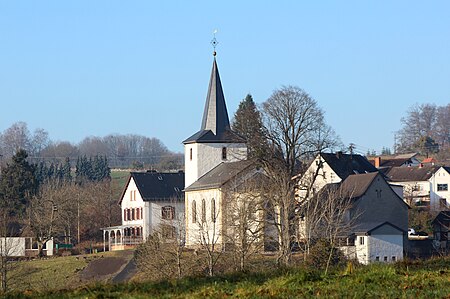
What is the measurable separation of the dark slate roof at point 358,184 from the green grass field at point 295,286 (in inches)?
1835

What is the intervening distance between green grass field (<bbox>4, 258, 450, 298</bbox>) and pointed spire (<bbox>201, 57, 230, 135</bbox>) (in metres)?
54.2

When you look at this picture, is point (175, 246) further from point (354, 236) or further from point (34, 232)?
point (34, 232)

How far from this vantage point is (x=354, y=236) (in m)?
59.9

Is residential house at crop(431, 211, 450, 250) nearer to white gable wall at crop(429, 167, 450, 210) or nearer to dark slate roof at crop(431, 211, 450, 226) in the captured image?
dark slate roof at crop(431, 211, 450, 226)

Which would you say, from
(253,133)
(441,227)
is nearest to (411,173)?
(441,227)

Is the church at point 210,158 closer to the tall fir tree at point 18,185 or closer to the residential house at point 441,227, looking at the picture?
the residential house at point 441,227

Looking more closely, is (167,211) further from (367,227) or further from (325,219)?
(325,219)

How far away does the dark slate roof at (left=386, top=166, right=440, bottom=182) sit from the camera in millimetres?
95625

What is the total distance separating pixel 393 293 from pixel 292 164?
139ft

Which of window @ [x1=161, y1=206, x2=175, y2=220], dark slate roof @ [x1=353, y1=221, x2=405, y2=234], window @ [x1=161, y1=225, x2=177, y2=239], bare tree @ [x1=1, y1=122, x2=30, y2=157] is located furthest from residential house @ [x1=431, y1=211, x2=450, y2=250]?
bare tree @ [x1=1, y1=122, x2=30, y2=157]

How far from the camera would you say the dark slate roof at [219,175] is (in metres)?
63.2

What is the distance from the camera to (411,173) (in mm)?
97625

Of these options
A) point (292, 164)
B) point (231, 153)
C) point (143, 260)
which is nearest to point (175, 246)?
point (143, 260)

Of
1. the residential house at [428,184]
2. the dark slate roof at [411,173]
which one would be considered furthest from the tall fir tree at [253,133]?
the dark slate roof at [411,173]
